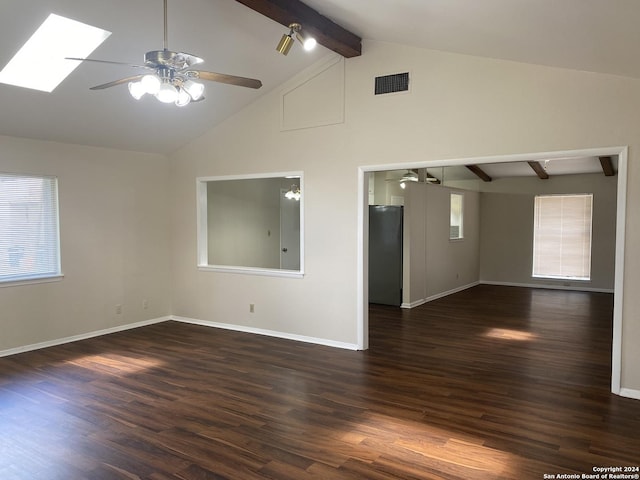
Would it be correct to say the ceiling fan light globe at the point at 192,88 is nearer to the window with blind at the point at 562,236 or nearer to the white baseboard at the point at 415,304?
the white baseboard at the point at 415,304

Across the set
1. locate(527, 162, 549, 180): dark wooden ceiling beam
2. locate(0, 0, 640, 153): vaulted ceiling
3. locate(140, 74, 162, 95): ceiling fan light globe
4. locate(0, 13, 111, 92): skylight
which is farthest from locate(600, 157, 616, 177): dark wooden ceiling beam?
locate(0, 13, 111, 92): skylight

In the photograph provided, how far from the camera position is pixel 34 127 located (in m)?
5.01

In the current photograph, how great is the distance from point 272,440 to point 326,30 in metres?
3.74

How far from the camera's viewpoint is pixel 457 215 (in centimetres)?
1012

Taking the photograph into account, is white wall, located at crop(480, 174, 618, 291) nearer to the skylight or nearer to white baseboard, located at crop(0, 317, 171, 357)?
white baseboard, located at crop(0, 317, 171, 357)

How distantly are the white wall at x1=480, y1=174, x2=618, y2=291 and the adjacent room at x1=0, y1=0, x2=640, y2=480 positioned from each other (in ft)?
7.95

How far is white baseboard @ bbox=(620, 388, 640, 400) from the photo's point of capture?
12.6ft

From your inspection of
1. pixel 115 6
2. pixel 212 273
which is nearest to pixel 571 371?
pixel 212 273

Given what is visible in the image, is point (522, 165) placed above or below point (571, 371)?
above

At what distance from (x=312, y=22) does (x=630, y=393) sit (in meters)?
4.36

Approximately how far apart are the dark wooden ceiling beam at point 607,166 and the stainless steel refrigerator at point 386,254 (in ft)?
14.4

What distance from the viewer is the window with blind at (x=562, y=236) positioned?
1002 cm

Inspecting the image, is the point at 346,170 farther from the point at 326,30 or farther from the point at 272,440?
the point at 272,440

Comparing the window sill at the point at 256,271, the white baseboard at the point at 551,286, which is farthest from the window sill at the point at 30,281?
the white baseboard at the point at 551,286
